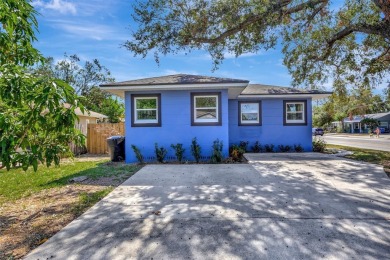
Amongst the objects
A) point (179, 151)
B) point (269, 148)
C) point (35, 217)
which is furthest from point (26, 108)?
point (269, 148)

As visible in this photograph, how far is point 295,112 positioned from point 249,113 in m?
2.41

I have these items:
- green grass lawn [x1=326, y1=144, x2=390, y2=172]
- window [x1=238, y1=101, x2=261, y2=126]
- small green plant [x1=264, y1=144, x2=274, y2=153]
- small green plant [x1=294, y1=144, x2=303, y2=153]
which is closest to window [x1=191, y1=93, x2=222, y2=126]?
window [x1=238, y1=101, x2=261, y2=126]

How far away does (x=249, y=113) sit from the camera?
40.8 feet

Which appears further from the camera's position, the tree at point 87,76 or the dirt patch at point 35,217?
the tree at point 87,76

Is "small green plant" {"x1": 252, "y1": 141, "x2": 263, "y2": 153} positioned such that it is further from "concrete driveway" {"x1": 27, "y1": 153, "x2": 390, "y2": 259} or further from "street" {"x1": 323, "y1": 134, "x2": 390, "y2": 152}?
"street" {"x1": 323, "y1": 134, "x2": 390, "y2": 152}

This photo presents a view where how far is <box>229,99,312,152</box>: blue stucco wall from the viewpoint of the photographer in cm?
1218

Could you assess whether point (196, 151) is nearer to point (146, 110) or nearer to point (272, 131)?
point (146, 110)

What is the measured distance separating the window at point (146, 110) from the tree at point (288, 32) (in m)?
2.17

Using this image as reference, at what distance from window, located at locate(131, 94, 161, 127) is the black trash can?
1.07 m

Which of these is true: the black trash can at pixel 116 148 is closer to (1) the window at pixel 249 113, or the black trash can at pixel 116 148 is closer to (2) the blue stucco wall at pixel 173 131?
(2) the blue stucco wall at pixel 173 131

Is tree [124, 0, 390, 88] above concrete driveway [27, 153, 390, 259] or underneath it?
above

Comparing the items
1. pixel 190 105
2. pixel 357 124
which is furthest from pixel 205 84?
pixel 357 124

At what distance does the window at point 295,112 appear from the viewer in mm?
12153

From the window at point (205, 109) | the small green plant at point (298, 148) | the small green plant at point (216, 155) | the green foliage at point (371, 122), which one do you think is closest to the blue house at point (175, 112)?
the window at point (205, 109)
